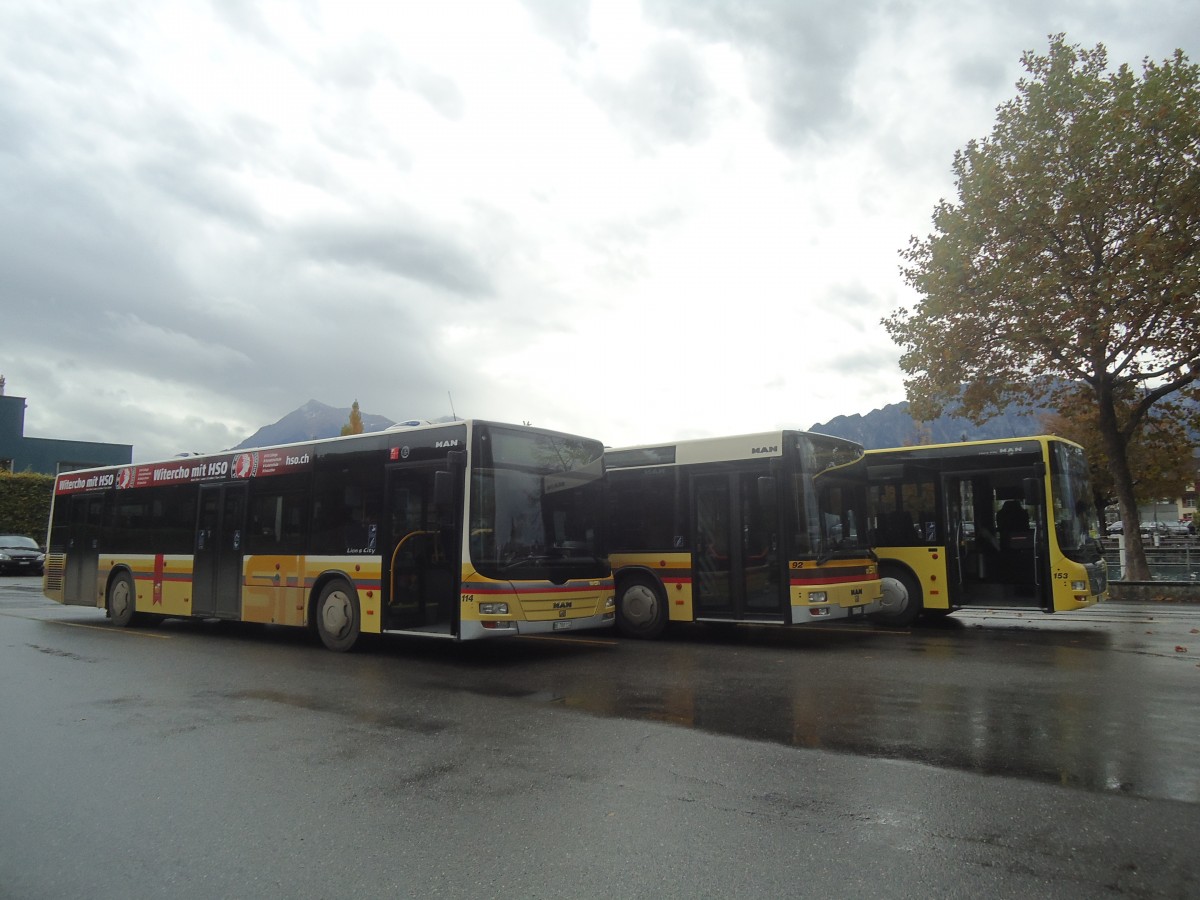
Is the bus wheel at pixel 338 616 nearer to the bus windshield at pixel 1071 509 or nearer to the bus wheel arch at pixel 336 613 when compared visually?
the bus wheel arch at pixel 336 613

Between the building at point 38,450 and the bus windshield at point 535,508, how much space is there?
45.2 metres

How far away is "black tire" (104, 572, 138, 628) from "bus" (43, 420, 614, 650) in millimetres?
571

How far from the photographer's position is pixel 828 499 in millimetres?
12133

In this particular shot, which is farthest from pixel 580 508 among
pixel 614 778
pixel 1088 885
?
pixel 1088 885

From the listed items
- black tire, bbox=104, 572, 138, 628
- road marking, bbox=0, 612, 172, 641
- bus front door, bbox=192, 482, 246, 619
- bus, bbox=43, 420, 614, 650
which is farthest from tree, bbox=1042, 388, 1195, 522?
black tire, bbox=104, 572, 138, 628

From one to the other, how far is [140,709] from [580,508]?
557 centimetres

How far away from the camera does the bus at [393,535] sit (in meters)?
10.4

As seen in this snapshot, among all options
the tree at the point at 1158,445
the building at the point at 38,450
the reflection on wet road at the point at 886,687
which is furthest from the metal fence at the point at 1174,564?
the building at the point at 38,450

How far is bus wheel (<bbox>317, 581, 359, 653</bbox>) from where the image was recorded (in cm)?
1164

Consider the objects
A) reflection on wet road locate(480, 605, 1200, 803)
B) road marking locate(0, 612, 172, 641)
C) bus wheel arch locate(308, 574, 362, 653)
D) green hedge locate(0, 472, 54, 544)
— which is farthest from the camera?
green hedge locate(0, 472, 54, 544)

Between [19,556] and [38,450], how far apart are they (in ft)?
72.3

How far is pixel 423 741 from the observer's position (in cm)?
652

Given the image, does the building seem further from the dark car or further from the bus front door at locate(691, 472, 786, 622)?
the bus front door at locate(691, 472, 786, 622)

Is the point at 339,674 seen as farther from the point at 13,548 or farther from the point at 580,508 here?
the point at 13,548
